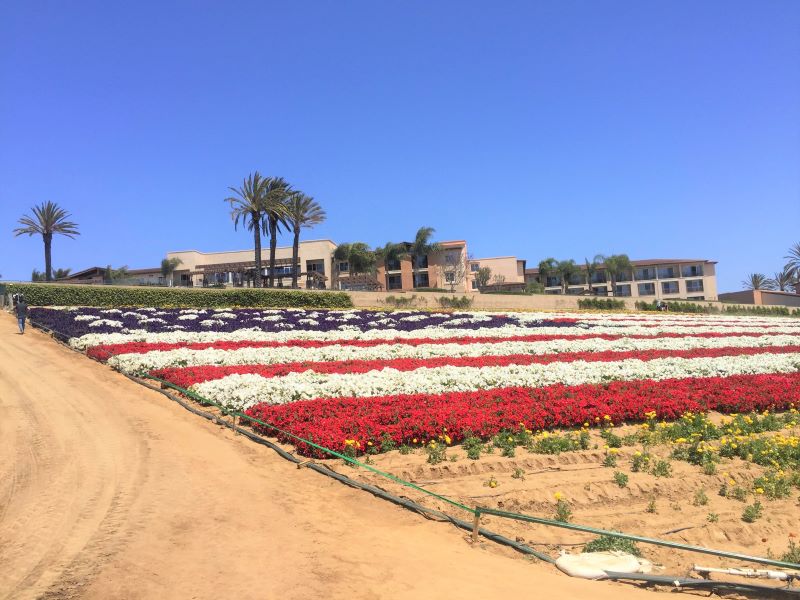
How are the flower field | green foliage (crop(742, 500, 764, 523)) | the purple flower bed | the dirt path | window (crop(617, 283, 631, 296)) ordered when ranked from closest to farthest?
the dirt path
green foliage (crop(742, 500, 764, 523))
the flower field
the purple flower bed
window (crop(617, 283, 631, 296))

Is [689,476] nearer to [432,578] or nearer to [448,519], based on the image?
[448,519]

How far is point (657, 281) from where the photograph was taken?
325 feet

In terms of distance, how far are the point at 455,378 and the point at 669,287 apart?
320ft

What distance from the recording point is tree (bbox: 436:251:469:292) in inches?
3214

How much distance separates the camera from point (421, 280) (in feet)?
278

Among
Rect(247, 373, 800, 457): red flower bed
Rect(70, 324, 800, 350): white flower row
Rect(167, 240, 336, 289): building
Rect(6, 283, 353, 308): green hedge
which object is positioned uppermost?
Rect(167, 240, 336, 289): building

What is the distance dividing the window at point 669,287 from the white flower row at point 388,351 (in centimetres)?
7989

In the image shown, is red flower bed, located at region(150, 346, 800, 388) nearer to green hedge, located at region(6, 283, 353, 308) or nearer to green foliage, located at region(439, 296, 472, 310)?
green hedge, located at region(6, 283, 353, 308)

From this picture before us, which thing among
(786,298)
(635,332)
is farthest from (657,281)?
(635,332)

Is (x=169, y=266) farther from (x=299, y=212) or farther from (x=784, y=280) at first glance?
(x=784, y=280)

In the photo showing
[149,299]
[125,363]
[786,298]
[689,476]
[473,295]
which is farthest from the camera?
[786,298]

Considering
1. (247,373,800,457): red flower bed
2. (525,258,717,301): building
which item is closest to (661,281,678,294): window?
(525,258,717,301): building

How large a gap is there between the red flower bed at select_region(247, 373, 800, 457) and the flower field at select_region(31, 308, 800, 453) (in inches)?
1.0

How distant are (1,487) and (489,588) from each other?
6100mm
